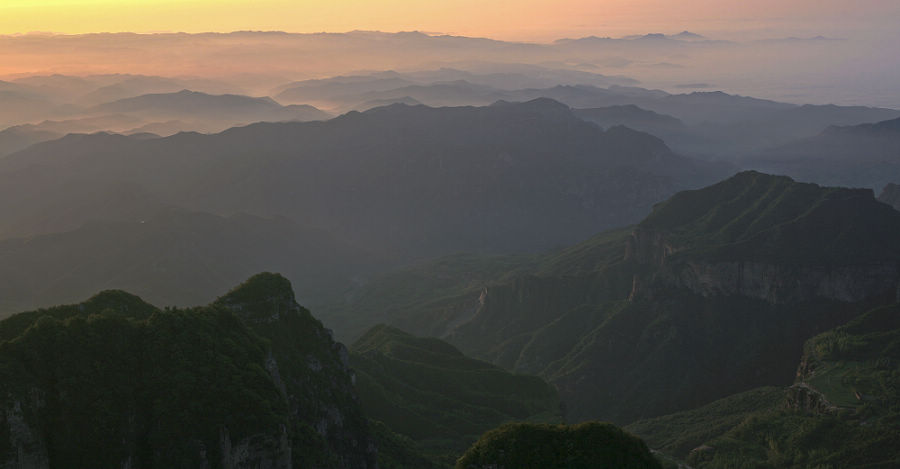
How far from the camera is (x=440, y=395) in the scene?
388ft

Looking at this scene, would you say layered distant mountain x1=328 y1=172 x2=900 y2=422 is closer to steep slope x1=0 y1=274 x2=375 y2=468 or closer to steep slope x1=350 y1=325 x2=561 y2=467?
steep slope x1=350 y1=325 x2=561 y2=467

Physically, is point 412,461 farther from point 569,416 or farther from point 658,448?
point 569,416

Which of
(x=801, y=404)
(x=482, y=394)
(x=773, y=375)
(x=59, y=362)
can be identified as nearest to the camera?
(x=59, y=362)

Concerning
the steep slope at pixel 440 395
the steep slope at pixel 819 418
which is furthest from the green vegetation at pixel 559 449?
the steep slope at pixel 819 418

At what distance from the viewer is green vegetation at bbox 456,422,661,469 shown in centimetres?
4966

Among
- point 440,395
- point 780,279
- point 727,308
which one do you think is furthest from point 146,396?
point 727,308

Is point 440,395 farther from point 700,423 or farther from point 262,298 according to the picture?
point 262,298

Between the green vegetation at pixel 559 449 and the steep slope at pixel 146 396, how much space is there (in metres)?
15.9

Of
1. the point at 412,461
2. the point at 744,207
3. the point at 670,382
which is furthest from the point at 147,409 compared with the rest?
the point at 744,207

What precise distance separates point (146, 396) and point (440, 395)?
6791 cm

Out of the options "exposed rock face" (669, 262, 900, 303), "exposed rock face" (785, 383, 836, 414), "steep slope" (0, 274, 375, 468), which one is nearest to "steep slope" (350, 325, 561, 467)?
"exposed rock face" (785, 383, 836, 414)

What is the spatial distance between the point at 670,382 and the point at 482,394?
186ft

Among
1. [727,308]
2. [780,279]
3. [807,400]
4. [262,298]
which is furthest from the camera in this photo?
[727,308]

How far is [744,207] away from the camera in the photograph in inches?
7505
